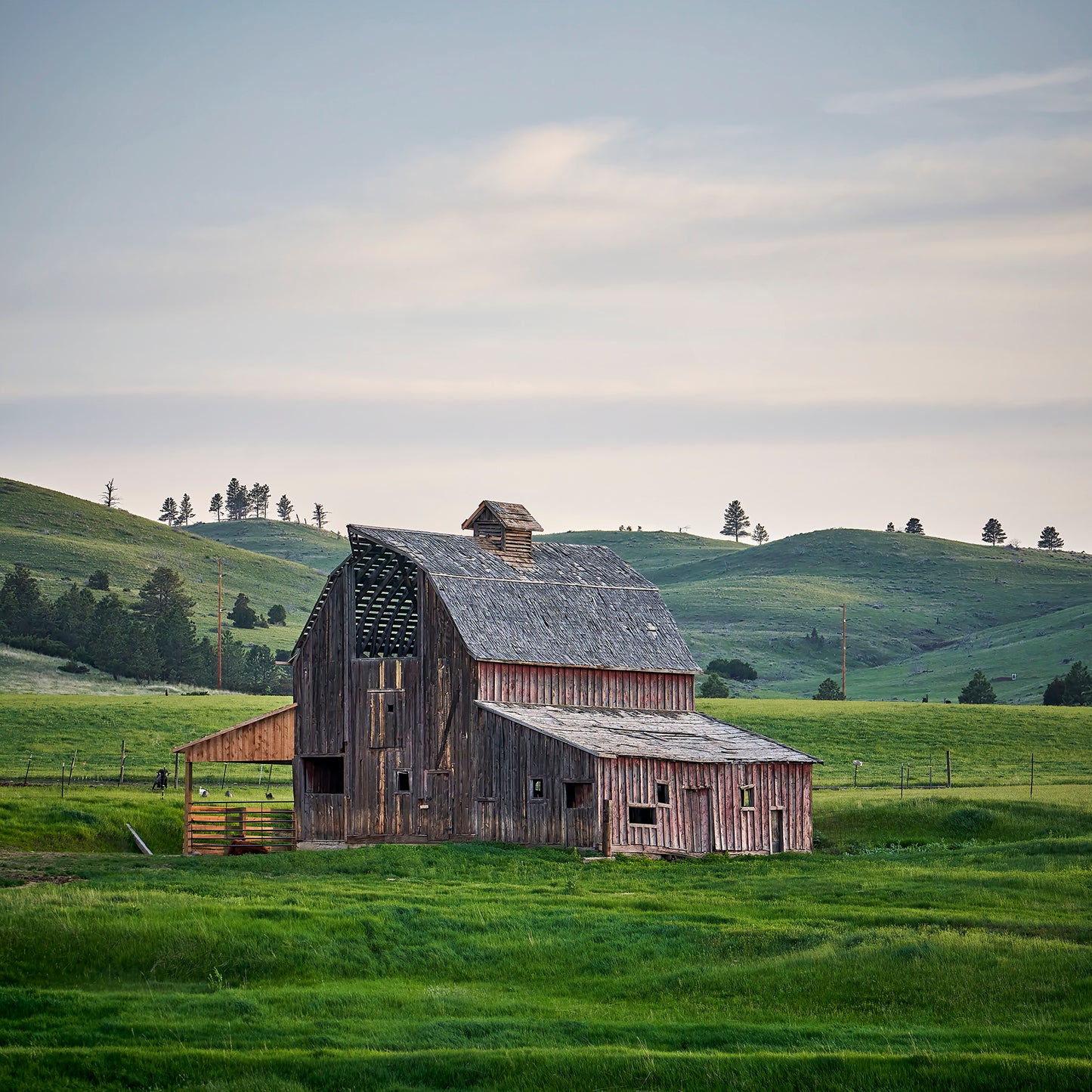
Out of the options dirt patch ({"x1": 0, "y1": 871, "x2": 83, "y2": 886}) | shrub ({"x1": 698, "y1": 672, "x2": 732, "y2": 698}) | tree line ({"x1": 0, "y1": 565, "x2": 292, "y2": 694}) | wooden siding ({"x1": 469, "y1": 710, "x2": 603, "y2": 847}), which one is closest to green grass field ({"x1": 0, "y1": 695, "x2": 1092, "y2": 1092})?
dirt patch ({"x1": 0, "y1": 871, "x2": 83, "y2": 886})

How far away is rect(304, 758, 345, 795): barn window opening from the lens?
177ft

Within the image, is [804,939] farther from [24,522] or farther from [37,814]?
[24,522]

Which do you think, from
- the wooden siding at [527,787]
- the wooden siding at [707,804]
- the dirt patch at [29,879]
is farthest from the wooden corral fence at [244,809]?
the dirt patch at [29,879]

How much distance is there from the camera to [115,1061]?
21.7 metres

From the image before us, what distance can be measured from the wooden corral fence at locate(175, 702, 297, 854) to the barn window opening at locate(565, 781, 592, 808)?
11.1 meters

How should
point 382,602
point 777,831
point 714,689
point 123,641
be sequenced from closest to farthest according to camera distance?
point 777,831 → point 382,602 → point 714,689 → point 123,641

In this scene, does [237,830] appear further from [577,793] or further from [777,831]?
[777,831]

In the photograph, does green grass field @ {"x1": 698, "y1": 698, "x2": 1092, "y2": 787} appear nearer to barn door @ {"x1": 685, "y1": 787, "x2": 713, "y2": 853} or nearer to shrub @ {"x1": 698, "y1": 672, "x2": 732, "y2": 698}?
shrub @ {"x1": 698, "y1": 672, "x2": 732, "y2": 698}

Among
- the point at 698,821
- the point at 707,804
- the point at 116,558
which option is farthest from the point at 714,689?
the point at 116,558

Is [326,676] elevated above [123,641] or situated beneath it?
situated beneath

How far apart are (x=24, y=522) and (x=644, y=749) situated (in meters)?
153

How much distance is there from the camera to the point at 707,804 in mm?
47750

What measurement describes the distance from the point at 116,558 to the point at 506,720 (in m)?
135

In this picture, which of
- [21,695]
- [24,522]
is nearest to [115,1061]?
[21,695]
